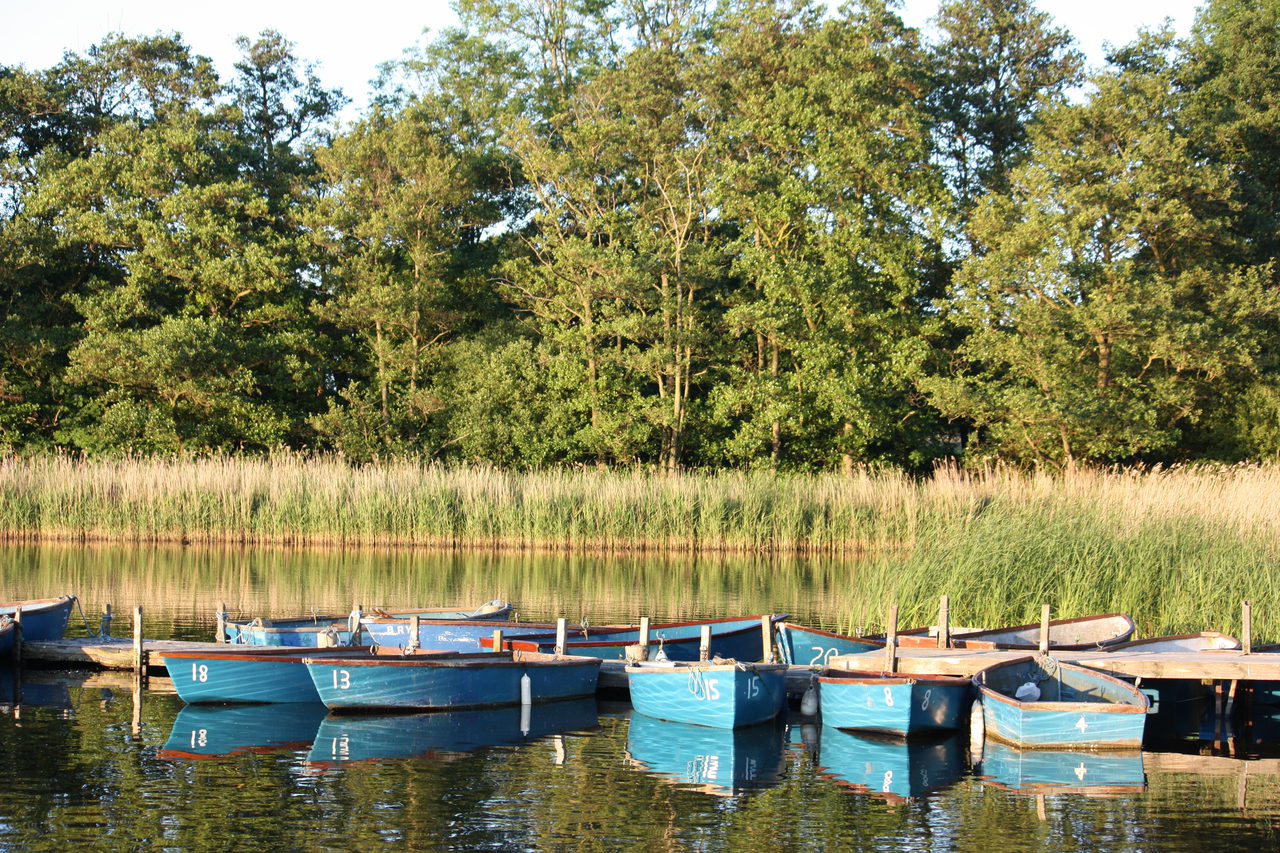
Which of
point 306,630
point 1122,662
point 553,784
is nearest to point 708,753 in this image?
point 553,784

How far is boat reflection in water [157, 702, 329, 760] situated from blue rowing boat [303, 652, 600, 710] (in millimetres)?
397

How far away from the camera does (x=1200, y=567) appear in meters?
15.8

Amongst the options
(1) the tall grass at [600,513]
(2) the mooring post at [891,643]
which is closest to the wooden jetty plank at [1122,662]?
(2) the mooring post at [891,643]

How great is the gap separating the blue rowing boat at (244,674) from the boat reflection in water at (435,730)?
0.66m

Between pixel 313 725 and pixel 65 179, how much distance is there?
2749cm

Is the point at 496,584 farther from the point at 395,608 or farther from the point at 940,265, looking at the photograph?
the point at 940,265

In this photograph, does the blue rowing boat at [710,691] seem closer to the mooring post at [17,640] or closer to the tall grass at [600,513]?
the tall grass at [600,513]

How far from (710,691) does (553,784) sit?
8.25 feet

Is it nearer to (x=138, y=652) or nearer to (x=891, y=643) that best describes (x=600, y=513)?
(x=138, y=652)

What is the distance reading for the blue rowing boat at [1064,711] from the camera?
11.2m

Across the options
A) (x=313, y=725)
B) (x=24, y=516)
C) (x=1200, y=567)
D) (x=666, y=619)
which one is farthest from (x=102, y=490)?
(x=1200, y=567)

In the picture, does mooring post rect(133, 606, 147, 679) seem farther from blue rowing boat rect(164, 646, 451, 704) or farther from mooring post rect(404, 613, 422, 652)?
mooring post rect(404, 613, 422, 652)

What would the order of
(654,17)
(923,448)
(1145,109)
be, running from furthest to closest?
(654,17) < (923,448) < (1145,109)

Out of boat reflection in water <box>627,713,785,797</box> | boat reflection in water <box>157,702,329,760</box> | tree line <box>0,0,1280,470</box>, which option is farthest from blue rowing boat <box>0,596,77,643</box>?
tree line <box>0,0,1280,470</box>
